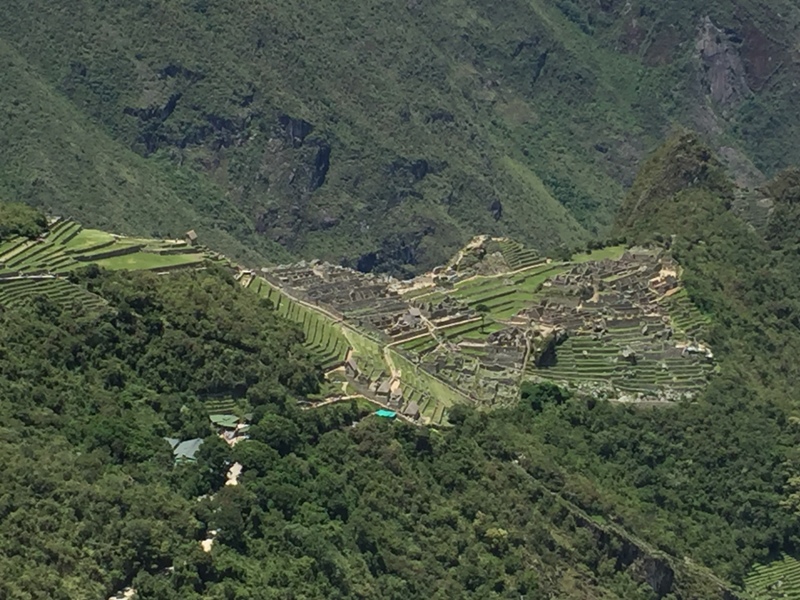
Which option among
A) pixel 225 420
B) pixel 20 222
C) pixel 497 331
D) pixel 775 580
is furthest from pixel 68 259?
pixel 775 580

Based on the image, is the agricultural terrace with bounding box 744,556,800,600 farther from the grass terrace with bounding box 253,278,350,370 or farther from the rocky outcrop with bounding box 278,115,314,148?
the rocky outcrop with bounding box 278,115,314,148

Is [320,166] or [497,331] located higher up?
[497,331]

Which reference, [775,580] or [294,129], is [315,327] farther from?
[294,129]

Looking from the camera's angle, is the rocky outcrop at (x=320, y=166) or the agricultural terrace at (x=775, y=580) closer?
the agricultural terrace at (x=775, y=580)

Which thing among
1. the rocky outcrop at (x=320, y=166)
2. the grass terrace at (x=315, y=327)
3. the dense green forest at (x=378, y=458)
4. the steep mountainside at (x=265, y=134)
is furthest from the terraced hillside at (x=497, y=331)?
the rocky outcrop at (x=320, y=166)

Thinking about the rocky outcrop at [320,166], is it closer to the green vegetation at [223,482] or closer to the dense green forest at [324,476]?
the dense green forest at [324,476]
